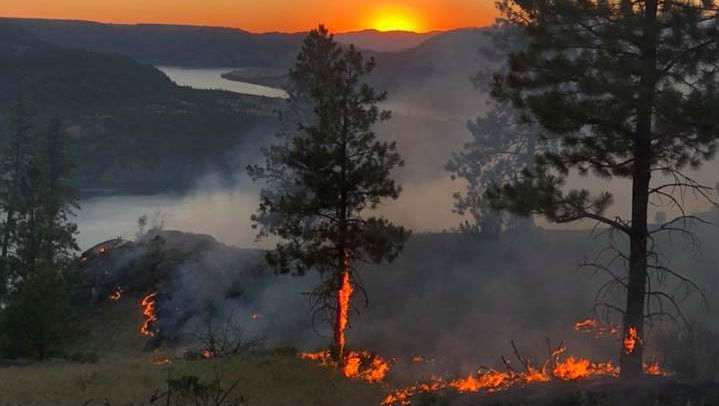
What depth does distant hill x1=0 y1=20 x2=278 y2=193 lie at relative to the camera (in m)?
135

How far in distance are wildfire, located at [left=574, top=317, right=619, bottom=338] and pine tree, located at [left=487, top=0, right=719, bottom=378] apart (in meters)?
11.0

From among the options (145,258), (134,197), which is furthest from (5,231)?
(134,197)

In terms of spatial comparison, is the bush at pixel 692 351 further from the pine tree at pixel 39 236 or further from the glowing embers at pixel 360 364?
the pine tree at pixel 39 236

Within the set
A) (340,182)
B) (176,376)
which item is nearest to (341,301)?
(340,182)

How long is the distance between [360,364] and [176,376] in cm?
780

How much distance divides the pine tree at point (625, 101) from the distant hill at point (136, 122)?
4263 inches

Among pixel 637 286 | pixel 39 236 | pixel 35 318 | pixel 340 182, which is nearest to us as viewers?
pixel 637 286

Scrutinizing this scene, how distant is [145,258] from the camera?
142 feet

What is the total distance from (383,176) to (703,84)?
33.0ft

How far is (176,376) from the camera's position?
1944 cm

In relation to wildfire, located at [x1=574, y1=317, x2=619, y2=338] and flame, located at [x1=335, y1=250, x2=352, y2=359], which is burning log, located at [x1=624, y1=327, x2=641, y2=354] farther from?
wildfire, located at [x1=574, y1=317, x2=619, y2=338]

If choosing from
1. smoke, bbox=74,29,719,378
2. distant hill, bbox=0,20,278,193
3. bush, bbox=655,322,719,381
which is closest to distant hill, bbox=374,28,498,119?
distant hill, bbox=0,20,278,193

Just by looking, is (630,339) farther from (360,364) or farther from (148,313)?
(148,313)

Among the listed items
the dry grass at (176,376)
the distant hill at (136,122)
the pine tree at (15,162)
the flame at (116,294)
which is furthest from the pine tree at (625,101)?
the distant hill at (136,122)
